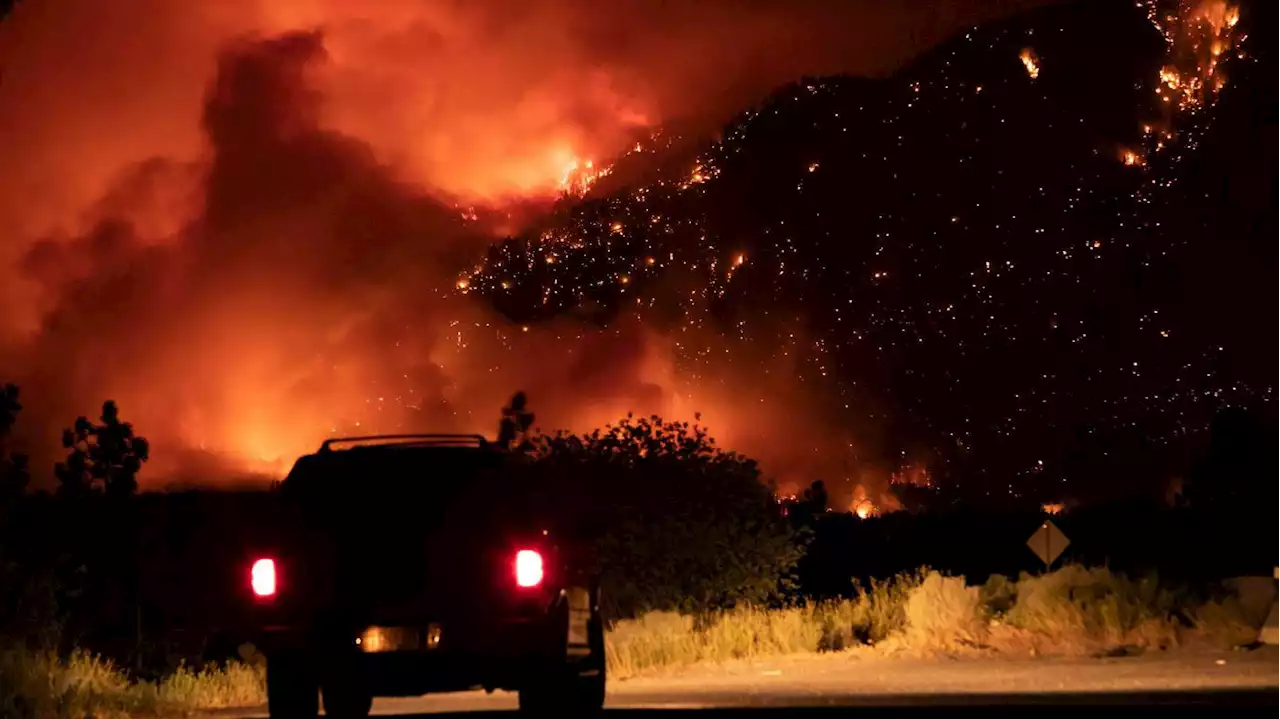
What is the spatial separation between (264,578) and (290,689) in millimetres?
860

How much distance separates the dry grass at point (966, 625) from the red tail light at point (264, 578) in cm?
955

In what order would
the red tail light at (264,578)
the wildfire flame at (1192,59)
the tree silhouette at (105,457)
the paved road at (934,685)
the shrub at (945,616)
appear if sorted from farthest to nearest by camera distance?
the wildfire flame at (1192,59) < the tree silhouette at (105,457) < the shrub at (945,616) < the paved road at (934,685) < the red tail light at (264,578)

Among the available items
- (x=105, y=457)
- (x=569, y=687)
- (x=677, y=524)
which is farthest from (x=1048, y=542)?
(x=569, y=687)

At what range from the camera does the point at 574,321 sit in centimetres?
9388

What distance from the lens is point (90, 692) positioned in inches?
740

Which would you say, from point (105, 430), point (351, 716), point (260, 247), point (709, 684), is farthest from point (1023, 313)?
point (351, 716)

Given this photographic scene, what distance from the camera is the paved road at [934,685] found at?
1703 centimetres

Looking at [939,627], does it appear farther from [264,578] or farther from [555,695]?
[264,578]

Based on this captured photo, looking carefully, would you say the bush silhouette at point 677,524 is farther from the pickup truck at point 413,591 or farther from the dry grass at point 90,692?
the pickup truck at point 413,591

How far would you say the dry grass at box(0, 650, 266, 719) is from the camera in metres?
17.8

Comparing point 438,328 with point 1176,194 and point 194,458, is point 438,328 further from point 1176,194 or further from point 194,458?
point 1176,194

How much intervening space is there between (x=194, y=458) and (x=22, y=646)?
45.2 meters

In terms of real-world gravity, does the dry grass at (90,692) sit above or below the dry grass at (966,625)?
below

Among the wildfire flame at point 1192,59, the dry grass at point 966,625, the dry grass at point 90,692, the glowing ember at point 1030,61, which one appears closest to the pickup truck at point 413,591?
the dry grass at point 90,692
